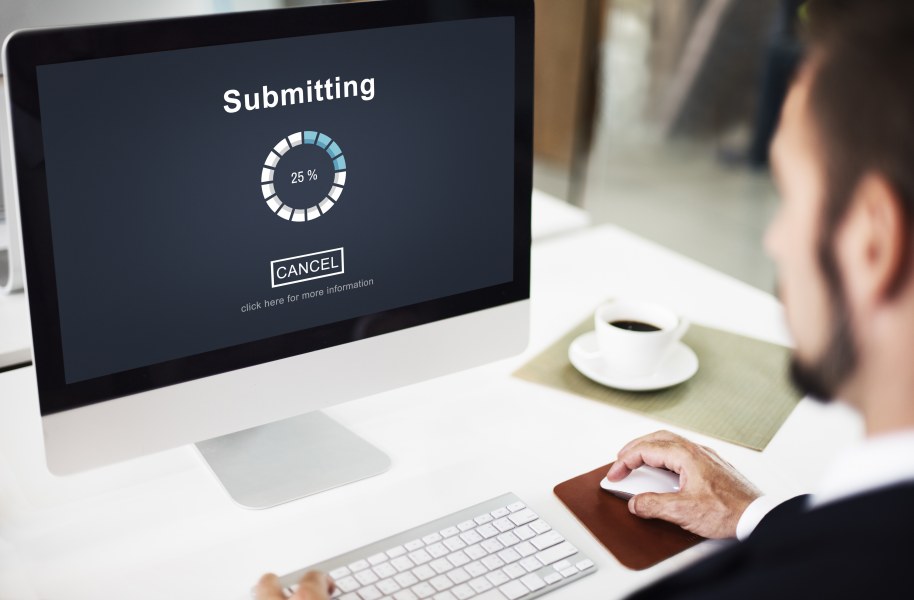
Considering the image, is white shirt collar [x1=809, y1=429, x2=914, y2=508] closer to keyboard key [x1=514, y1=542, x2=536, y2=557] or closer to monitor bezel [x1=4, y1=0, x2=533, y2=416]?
keyboard key [x1=514, y1=542, x2=536, y2=557]

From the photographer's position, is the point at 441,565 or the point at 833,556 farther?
the point at 441,565

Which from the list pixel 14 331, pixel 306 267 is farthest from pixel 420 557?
pixel 14 331

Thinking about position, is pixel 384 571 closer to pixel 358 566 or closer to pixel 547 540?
pixel 358 566

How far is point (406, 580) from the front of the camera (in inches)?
37.1

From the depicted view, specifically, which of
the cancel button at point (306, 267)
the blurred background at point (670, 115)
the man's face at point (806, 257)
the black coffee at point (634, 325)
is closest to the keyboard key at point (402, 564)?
the cancel button at point (306, 267)

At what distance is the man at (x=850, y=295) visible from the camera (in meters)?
0.61

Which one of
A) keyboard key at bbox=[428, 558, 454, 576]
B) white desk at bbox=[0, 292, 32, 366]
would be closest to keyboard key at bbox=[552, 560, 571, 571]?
keyboard key at bbox=[428, 558, 454, 576]

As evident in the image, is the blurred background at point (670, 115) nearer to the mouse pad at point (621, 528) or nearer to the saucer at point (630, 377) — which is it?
the saucer at point (630, 377)

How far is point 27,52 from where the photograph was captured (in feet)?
2.79

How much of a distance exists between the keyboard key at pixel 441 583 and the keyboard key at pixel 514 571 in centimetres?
6

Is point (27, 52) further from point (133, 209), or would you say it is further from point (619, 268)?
point (619, 268)

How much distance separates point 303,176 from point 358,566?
0.42m

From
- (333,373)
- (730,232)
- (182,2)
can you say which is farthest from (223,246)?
(730,232)

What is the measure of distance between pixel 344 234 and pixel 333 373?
17 cm
